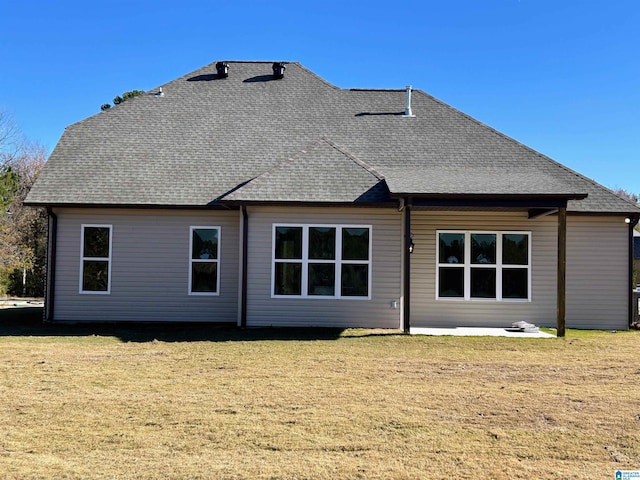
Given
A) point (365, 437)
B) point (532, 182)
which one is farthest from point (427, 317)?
point (365, 437)

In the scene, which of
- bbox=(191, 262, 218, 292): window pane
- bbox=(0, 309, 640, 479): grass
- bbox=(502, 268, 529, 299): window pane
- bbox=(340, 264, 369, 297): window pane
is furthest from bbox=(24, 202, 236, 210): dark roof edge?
bbox=(502, 268, 529, 299): window pane

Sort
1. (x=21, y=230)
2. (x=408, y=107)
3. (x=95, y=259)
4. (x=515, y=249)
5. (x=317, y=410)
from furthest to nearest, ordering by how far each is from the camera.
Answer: (x=21, y=230), (x=408, y=107), (x=95, y=259), (x=515, y=249), (x=317, y=410)

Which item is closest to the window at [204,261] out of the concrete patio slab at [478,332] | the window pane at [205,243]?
the window pane at [205,243]

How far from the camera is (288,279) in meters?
11.8

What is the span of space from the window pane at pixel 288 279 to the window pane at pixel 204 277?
1.81 metres

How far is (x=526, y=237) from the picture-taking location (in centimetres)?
1251

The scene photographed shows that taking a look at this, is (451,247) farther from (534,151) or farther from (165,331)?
(165,331)

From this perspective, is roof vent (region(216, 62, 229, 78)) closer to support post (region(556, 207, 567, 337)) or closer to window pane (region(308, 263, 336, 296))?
window pane (region(308, 263, 336, 296))

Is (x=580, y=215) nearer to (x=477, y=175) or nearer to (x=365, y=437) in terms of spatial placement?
(x=477, y=175)

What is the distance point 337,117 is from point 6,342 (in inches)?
396

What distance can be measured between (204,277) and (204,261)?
39 cm

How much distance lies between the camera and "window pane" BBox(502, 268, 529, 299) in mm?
12461

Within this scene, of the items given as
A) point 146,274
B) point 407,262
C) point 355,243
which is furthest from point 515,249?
point 146,274

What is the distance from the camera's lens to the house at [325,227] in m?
11.5
